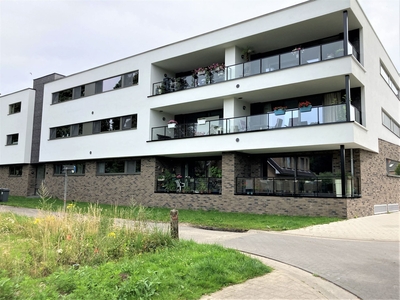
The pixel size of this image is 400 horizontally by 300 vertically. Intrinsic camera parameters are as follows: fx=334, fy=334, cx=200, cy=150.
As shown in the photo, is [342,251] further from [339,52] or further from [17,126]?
[17,126]

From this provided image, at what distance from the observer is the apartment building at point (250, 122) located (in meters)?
16.5

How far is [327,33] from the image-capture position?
18531 millimetres

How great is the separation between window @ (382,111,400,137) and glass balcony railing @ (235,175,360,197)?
722cm

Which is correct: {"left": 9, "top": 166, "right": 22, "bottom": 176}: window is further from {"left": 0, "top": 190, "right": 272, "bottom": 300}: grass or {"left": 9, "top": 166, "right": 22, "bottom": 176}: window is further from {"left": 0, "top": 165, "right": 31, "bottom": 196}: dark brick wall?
{"left": 0, "top": 190, "right": 272, "bottom": 300}: grass

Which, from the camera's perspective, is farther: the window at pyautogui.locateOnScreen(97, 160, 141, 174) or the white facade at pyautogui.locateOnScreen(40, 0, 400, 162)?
the window at pyautogui.locateOnScreen(97, 160, 141, 174)

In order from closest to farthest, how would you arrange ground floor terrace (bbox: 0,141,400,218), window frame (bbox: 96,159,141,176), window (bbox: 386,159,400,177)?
ground floor terrace (bbox: 0,141,400,218), window (bbox: 386,159,400,177), window frame (bbox: 96,159,141,176)

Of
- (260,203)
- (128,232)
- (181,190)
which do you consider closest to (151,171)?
(181,190)

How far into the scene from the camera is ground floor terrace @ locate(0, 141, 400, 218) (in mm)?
16422

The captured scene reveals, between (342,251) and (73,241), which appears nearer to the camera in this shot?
(73,241)

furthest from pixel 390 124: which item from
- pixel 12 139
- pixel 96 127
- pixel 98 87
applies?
pixel 12 139

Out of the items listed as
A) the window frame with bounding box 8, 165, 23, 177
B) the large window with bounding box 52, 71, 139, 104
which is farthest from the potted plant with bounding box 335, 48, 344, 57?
the window frame with bounding box 8, 165, 23, 177

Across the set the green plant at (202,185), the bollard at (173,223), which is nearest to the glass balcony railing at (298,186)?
the green plant at (202,185)

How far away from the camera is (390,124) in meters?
23.5

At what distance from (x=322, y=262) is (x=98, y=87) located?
2317cm
